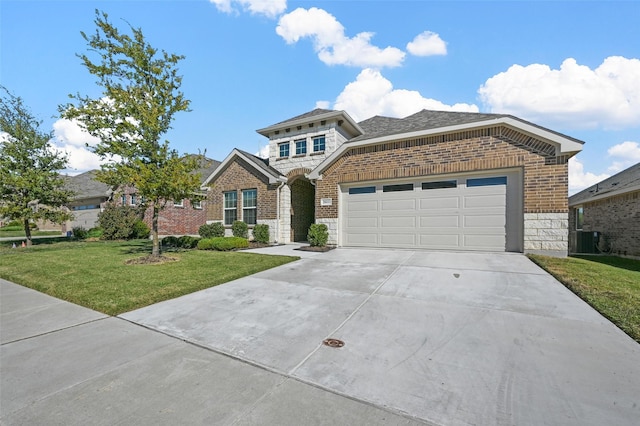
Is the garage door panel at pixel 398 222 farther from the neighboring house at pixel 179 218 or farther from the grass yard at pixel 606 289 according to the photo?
the neighboring house at pixel 179 218

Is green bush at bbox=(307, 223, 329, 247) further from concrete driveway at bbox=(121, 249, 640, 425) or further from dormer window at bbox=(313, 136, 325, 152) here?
concrete driveway at bbox=(121, 249, 640, 425)

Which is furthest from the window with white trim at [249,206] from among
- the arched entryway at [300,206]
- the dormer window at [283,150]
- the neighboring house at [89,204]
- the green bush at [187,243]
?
the neighboring house at [89,204]

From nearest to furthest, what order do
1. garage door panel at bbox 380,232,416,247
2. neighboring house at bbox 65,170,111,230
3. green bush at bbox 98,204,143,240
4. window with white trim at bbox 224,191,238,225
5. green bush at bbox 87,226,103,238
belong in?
garage door panel at bbox 380,232,416,247, window with white trim at bbox 224,191,238,225, green bush at bbox 98,204,143,240, green bush at bbox 87,226,103,238, neighboring house at bbox 65,170,111,230

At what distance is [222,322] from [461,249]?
8790 mm

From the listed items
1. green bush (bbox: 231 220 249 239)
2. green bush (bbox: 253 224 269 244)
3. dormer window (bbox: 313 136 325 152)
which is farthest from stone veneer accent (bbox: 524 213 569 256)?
green bush (bbox: 231 220 249 239)

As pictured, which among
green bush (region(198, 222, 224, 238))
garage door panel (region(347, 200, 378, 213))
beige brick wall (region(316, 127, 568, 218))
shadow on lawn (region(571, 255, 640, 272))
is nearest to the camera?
shadow on lawn (region(571, 255, 640, 272))

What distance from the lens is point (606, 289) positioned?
5.19 meters

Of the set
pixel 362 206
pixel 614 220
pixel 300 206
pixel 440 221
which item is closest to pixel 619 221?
pixel 614 220

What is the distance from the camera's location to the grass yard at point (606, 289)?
3.83m

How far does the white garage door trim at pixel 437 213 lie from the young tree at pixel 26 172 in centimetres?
1518

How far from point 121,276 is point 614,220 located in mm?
19298

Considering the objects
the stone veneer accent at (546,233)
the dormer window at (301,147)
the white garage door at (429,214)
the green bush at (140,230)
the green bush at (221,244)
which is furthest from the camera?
the green bush at (140,230)

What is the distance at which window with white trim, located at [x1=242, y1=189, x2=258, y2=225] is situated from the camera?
50.6ft

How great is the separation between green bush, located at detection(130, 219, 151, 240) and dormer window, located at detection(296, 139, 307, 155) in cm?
1244
